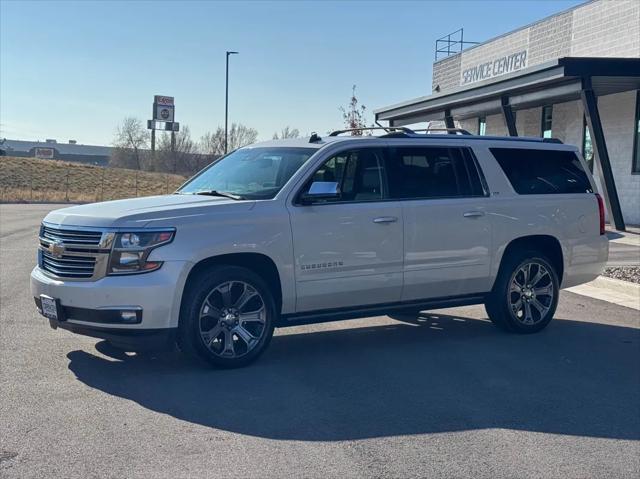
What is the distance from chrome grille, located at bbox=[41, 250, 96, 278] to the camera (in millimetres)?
6312

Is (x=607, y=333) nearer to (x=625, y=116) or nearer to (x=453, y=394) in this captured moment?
(x=453, y=394)

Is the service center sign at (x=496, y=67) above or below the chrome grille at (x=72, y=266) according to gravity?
above

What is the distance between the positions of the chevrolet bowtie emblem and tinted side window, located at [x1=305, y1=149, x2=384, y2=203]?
7.92 feet

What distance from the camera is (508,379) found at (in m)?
6.72

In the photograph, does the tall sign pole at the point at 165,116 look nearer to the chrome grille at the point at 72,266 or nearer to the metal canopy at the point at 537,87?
the metal canopy at the point at 537,87

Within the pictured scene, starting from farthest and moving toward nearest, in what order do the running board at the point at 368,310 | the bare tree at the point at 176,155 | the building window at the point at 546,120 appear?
the bare tree at the point at 176,155, the building window at the point at 546,120, the running board at the point at 368,310

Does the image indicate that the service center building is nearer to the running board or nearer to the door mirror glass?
the running board

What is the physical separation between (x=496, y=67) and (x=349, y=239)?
2472 centimetres

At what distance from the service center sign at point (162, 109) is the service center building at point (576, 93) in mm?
45311

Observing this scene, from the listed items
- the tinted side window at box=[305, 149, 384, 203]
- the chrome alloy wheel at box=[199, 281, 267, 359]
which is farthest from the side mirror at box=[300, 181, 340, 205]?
the chrome alloy wheel at box=[199, 281, 267, 359]

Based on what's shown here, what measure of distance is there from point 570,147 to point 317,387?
15.6 ft

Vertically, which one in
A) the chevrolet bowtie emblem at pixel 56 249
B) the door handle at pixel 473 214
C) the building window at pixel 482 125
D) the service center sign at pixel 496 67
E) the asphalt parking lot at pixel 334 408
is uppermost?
the service center sign at pixel 496 67

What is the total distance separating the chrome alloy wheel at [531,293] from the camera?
8.51m

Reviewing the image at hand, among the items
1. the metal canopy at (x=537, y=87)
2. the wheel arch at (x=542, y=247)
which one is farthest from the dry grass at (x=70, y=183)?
the wheel arch at (x=542, y=247)
